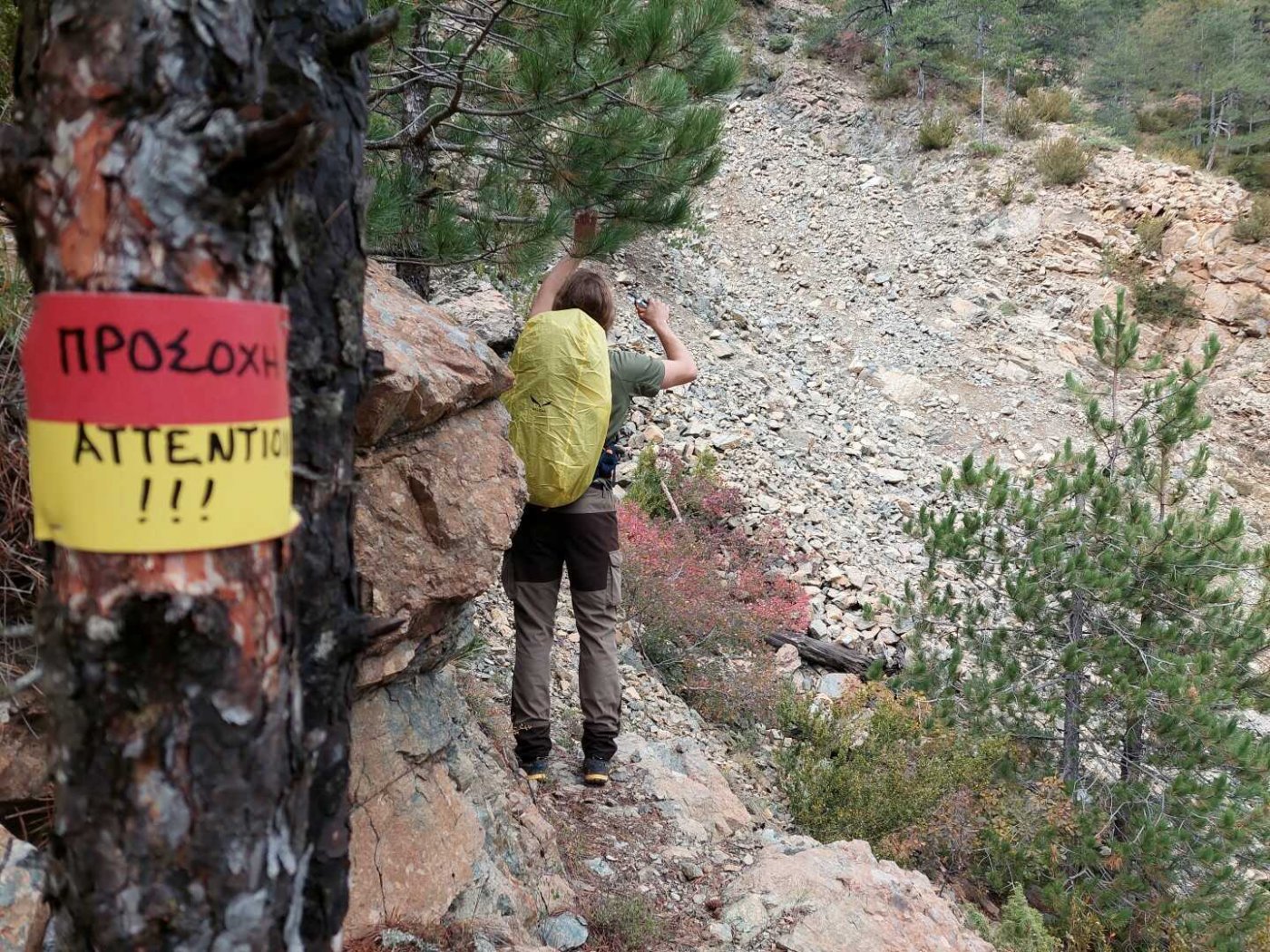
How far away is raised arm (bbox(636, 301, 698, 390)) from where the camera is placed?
11.5 ft

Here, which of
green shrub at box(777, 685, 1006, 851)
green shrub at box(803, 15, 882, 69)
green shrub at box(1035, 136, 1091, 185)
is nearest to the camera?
green shrub at box(777, 685, 1006, 851)

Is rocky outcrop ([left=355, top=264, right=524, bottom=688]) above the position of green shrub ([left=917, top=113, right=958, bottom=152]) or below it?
below

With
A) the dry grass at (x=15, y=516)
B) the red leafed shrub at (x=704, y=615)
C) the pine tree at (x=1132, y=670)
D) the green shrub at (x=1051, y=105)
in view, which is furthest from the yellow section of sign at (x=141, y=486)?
the green shrub at (x=1051, y=105)

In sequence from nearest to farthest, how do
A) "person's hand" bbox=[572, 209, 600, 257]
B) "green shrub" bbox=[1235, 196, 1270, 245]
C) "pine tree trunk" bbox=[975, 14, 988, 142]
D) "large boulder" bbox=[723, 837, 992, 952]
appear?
"large boulder" bbox=[723, 837, 992, 952], "person's hand" bbox=[572, 209, 600, 257], "green shrub" bbox=[1235, 196, 1270, 245], "pine tree trunk" bbox=[975, 14, 988, 142]

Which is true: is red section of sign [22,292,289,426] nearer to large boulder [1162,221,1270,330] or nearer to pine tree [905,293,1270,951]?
pine tree [905,293,1270,951]

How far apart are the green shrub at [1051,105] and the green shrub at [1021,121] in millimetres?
122

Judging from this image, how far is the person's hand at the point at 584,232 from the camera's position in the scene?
4070mm

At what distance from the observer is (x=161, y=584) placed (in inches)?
37.1

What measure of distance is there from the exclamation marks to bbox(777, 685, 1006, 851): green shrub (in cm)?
441

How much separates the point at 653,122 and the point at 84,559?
364 cm

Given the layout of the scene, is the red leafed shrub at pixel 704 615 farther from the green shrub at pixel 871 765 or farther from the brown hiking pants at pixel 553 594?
the brown hiking pants at pixel 553 594

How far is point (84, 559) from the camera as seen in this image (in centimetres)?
94

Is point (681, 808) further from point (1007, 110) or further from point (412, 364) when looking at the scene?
point (1007, 110)

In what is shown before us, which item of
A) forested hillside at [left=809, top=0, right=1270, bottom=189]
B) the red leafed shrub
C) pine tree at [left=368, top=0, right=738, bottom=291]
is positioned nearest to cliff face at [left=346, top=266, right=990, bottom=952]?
pine tree at [left=368, top=0, right=738, bottom=291]
